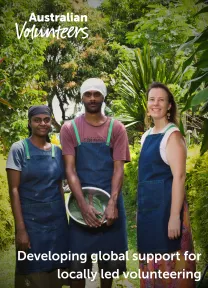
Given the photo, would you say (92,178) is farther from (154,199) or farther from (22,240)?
(22,240)

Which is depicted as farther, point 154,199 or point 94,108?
point 94,108

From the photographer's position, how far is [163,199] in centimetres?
231

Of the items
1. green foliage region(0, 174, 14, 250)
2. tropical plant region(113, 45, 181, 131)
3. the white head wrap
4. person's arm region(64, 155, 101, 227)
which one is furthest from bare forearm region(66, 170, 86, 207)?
tropical plant region(113, 45, 181, 131)

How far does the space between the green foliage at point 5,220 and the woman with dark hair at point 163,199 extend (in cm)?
194

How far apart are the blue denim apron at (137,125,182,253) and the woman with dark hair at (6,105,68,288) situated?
491 millimetres

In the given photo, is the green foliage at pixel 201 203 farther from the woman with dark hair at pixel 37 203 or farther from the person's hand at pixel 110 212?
the woman with dark hair at pixel 37 203

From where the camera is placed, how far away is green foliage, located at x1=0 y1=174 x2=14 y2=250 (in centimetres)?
394

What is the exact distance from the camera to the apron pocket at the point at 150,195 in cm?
232

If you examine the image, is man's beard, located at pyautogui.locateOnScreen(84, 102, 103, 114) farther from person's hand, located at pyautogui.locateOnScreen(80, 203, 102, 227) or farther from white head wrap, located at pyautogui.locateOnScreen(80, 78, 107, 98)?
person's hand, located at pyautogui.locateOnScreen(80, 203, 102, 227)

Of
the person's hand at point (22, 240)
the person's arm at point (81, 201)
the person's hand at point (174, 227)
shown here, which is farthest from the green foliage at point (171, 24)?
the person's hand at point (22, 240)

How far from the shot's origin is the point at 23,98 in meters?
5.99

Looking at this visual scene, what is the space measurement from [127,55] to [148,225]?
14.9 feet

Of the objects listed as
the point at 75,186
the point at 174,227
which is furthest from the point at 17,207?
the point at 174,227

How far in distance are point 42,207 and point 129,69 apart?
14.1 feet
